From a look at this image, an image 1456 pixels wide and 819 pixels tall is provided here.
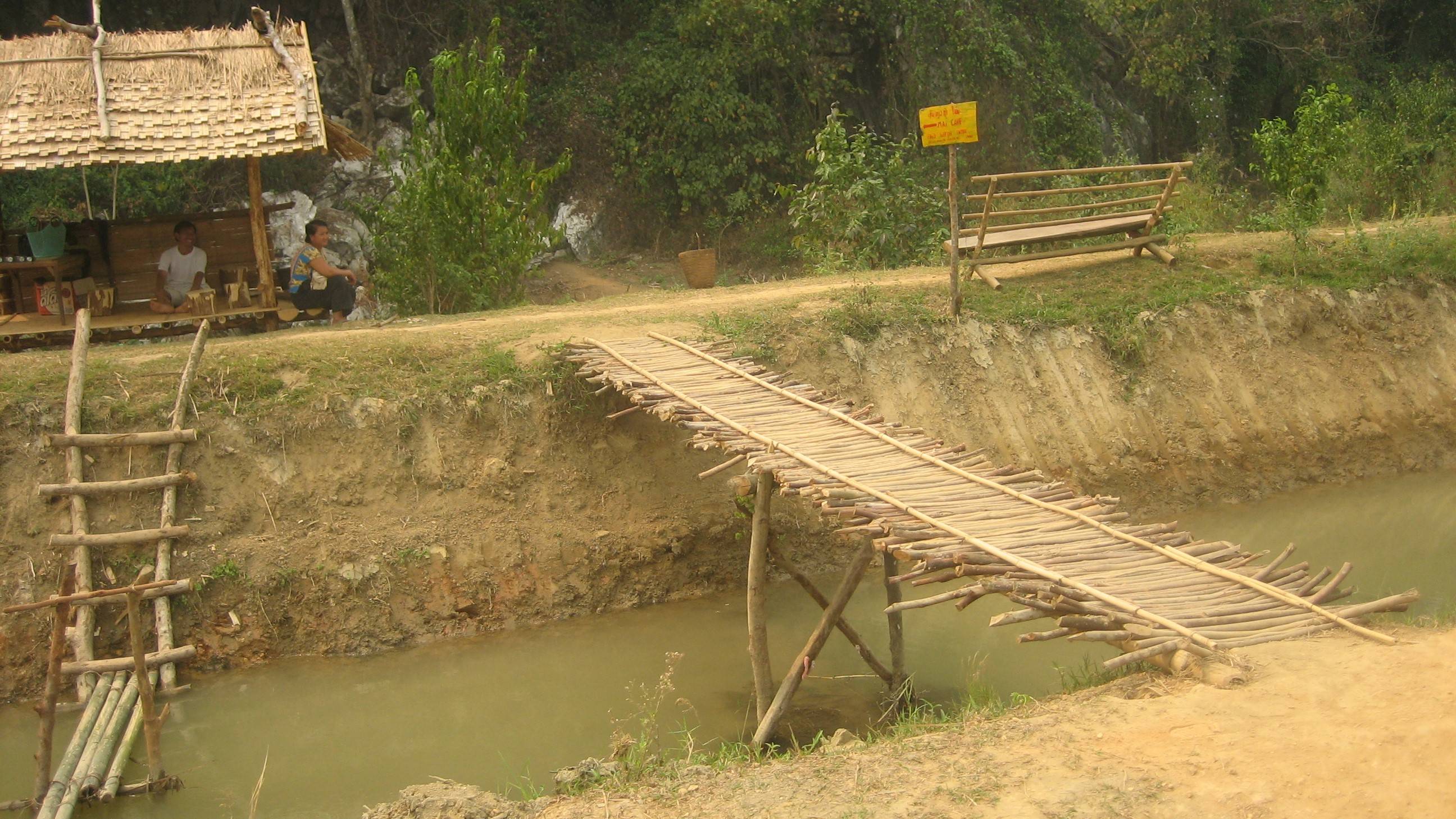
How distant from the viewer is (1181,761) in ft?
13.4

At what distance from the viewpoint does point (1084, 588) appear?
4.84 m

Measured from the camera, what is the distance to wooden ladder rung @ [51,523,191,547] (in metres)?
7.66

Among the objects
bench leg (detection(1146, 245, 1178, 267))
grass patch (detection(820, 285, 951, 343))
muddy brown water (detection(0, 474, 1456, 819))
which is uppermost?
bench leg (detection(1146, 245, 1178, 267))

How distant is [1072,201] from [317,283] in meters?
8.61

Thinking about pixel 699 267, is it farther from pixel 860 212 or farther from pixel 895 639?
pixel 895 639

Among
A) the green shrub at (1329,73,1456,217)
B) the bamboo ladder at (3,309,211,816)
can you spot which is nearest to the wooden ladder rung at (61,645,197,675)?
the bamboo ladder at (3,309,211,816)

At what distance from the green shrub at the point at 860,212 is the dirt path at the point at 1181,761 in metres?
8.30

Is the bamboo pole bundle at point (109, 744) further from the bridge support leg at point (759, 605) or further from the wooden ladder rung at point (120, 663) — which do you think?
the bridge support leg at point (759, 605)

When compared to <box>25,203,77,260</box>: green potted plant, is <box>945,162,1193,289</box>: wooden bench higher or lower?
lower

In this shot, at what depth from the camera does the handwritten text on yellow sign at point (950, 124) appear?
871 cm

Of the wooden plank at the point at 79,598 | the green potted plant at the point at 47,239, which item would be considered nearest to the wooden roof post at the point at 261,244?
the green potted plant at the point at 47,239

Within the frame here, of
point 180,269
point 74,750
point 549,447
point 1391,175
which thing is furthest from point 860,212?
point 74,750

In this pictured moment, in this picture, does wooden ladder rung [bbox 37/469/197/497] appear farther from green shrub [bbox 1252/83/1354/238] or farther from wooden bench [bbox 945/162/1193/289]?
green shrub [bbox 1252/83/1354/238]

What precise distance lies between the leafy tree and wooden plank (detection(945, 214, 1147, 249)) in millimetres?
4339
